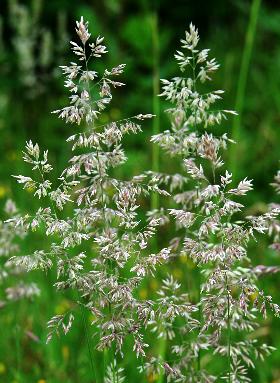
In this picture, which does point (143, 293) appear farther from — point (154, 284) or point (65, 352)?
point (65, 352)

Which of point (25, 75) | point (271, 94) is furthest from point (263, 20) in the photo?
point (25, 75)

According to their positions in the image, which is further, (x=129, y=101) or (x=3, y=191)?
(x=129, y=101)

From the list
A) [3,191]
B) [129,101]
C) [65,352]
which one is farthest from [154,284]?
[129,101]

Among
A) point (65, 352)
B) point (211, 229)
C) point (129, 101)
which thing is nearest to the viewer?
point (211, 229)

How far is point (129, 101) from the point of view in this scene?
20.5 ft

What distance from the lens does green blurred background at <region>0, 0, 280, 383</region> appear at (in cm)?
329

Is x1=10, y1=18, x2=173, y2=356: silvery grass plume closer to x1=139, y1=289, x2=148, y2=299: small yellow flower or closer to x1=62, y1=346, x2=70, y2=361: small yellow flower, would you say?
x1=62, y1=346, x2=70, y2=361: small yellow flower

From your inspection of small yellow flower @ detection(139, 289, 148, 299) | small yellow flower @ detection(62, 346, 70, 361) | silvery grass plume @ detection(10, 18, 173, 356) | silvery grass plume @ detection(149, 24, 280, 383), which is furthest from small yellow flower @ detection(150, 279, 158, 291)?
silvery grass plume @ detection(10, 18, 173, 356)

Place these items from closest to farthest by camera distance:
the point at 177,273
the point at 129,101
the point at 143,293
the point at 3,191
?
the point at 143,293
the point at 177,273
the point at 3,191
the point at 129,101

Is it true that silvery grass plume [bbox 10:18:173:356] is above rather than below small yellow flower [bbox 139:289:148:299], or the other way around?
above

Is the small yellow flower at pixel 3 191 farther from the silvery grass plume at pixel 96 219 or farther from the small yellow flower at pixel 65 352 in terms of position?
the silvery grass plume at pixel 96 219

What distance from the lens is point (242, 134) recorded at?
5527 mm

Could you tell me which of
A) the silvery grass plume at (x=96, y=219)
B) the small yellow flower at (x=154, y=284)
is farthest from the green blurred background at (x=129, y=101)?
the silvery grass plume at (x=96, y=219)

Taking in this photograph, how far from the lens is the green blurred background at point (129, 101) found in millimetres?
3285
